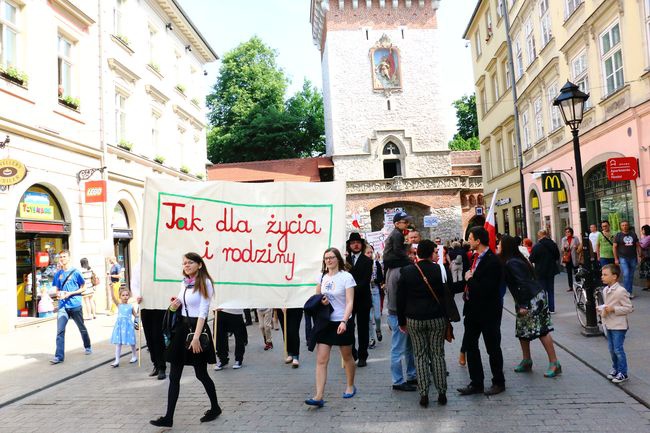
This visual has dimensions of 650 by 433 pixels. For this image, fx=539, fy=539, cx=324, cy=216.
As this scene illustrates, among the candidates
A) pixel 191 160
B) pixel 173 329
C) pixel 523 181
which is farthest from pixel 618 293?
pixel 191 160

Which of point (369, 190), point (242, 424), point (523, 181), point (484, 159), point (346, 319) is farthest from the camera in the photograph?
point (369, 190)

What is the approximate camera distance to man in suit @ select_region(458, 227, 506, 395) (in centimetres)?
573

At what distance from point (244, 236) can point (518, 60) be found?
21.1 m

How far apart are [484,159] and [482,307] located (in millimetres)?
26805

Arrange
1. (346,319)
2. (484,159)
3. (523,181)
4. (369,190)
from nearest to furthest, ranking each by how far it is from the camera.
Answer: (346,319) < (523,181) < (484,159) < (369,190)

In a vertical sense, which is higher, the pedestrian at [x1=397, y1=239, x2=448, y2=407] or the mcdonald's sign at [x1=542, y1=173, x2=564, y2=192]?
the mcdonald's sign at [x1=542, y1=173, x2=564, y2=192]

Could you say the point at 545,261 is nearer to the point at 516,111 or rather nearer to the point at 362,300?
the point at 362,300

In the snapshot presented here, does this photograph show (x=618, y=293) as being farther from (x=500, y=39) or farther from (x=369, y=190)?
(x=369, y=190)

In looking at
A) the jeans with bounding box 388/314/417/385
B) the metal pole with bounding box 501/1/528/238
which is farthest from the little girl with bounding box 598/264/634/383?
the metal pole with bounding box 501/1/528/238

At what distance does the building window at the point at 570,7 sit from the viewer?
1724 centimetres

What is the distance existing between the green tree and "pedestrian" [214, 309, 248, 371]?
5162cm

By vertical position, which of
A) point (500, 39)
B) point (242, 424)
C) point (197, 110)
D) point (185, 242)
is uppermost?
point (500, 39)

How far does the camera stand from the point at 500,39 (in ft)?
86.1

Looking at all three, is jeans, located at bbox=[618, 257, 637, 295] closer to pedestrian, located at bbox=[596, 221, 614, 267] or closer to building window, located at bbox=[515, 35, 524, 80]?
pedestrian, located at bbox=[596, 221, 614, 267]
